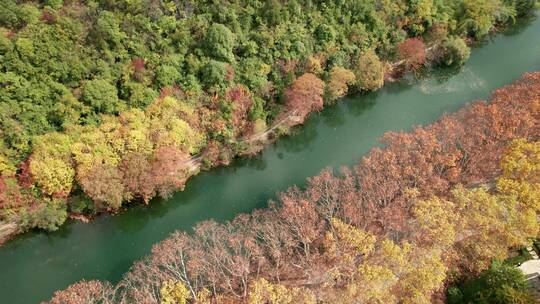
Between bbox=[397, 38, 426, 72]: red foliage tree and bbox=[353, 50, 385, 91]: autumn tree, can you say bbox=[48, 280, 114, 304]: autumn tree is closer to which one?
bbox=[353, 50, 385, 91]: autumn tree

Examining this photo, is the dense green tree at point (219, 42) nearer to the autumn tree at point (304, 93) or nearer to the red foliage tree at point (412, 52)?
the autumn tree at point (304, 93)

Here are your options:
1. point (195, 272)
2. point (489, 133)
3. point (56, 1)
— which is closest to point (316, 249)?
point (195, 272)

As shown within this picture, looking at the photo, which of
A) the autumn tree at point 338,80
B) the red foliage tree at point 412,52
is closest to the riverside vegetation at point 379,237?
the autumn tree at point 338,80

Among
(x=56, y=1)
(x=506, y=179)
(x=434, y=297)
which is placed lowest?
(x=434, y=297)

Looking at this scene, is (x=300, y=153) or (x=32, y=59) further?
(x=300, y=153)

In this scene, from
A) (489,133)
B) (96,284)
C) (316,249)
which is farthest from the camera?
(489,133)

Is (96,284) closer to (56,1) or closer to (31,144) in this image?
(31,144)
